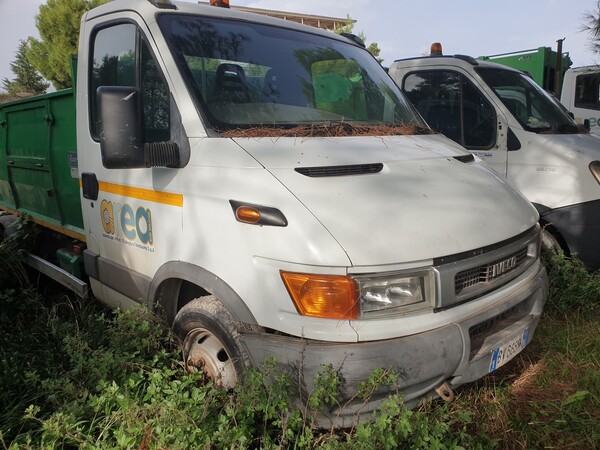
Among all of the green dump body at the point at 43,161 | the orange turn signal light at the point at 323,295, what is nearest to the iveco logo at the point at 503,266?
the orange turn signal light at the point at 323,295

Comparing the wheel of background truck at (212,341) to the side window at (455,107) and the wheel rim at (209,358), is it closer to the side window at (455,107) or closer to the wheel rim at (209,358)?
the wheel rim at (209,358)

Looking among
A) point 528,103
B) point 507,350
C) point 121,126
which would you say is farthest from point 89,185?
point 528,103

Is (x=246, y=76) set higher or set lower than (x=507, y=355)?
higher

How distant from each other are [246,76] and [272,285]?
141 centimetres

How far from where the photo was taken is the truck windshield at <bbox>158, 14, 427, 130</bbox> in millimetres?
2801

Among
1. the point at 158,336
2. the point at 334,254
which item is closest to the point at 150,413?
the point at 158,336

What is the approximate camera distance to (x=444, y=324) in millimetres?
2246

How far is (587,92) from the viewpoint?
31.6ft

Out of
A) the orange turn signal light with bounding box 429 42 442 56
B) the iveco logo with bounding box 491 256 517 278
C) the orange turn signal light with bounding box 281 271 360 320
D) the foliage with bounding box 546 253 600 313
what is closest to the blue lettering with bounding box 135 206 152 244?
the orange turn signal light with bounding box 281 271 360 320

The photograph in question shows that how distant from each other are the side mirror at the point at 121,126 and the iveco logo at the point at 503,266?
76.2 inches

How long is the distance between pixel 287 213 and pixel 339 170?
441 mm

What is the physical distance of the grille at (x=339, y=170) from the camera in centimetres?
242

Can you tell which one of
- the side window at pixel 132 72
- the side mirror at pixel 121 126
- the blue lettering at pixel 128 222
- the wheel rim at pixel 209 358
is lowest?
the wheel rim at pixel 209 358

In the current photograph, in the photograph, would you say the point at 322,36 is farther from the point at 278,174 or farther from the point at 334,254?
the point at 334,254
